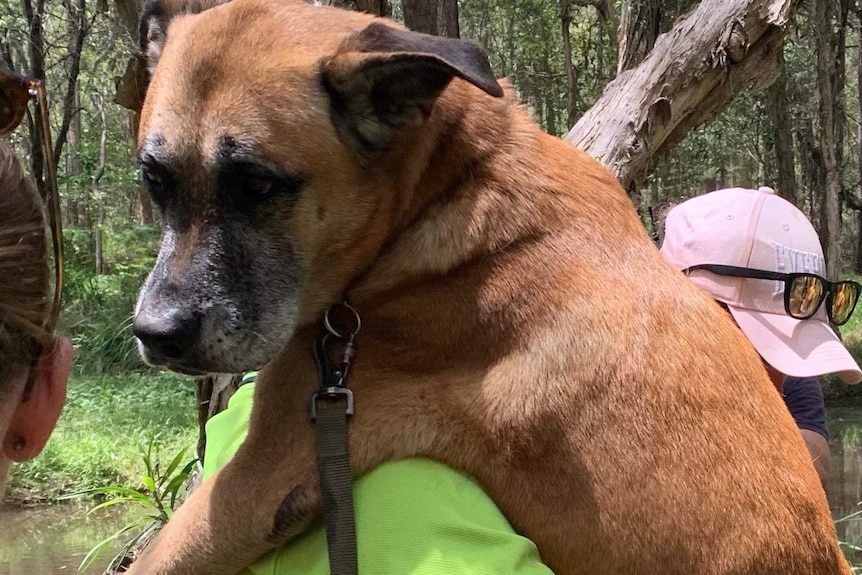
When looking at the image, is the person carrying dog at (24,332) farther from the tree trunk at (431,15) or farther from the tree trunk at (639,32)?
the tree trunk at (639,32)

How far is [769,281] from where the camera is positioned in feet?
10.6

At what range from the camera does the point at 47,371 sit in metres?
1.86

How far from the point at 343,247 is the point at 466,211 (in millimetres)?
386

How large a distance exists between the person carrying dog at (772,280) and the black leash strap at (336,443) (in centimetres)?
177

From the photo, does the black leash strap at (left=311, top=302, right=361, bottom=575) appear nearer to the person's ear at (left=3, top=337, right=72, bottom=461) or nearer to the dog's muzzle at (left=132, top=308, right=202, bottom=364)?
the dog's muzzle at (left=132, top=308, right=202, bottom=364)

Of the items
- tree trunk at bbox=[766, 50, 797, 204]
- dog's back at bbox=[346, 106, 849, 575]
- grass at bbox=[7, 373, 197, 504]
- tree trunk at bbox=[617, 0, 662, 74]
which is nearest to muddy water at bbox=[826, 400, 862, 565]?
tree trunk at bbox=[617, 0, 662, 74]

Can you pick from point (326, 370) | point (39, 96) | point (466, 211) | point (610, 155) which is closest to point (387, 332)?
point (326, 370)

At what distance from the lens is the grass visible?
10.6 m

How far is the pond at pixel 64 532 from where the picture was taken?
928cm

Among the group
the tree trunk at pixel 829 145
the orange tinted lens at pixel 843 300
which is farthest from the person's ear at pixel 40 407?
the tree trunk at pixel 829 145

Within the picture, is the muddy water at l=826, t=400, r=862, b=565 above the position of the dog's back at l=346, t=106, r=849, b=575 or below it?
below

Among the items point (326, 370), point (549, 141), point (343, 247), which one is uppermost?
point (549, 141)

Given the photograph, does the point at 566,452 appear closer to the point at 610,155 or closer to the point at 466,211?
the point at 466,211

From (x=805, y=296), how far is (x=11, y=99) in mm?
2840
